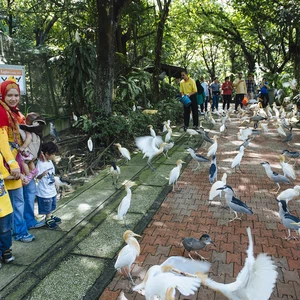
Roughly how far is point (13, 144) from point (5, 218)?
2.63 feet

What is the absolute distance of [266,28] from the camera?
19.4 meters

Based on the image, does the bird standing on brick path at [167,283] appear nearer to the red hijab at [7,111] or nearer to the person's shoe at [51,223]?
the person's shoe at [51,223]

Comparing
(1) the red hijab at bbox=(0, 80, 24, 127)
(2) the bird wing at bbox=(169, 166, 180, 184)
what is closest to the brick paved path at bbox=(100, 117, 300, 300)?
(2) the bird wing at bbox=(169, 166, 180, 184)

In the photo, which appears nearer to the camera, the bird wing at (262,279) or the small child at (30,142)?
the bird wing at (262,279)

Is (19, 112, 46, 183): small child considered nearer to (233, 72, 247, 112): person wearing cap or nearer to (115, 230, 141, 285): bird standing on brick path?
(115, 230, 141, 285): bird standing on brick path

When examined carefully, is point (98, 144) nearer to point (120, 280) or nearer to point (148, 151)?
point (148, 151)

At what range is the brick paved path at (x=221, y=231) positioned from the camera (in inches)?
118

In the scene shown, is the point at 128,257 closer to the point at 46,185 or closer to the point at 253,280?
the point at 253,280

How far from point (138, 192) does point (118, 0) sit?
16.7 feet

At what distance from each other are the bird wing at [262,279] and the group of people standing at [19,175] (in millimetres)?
2308

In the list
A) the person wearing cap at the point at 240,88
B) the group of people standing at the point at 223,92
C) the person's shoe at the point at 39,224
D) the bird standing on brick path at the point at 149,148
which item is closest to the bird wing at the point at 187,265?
the person's shoe at the point at 39,224

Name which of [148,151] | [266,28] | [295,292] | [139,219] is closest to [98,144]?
[148,151]

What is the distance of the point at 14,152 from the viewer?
343cm

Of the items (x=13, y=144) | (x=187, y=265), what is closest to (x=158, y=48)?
(x=13, y=144)
